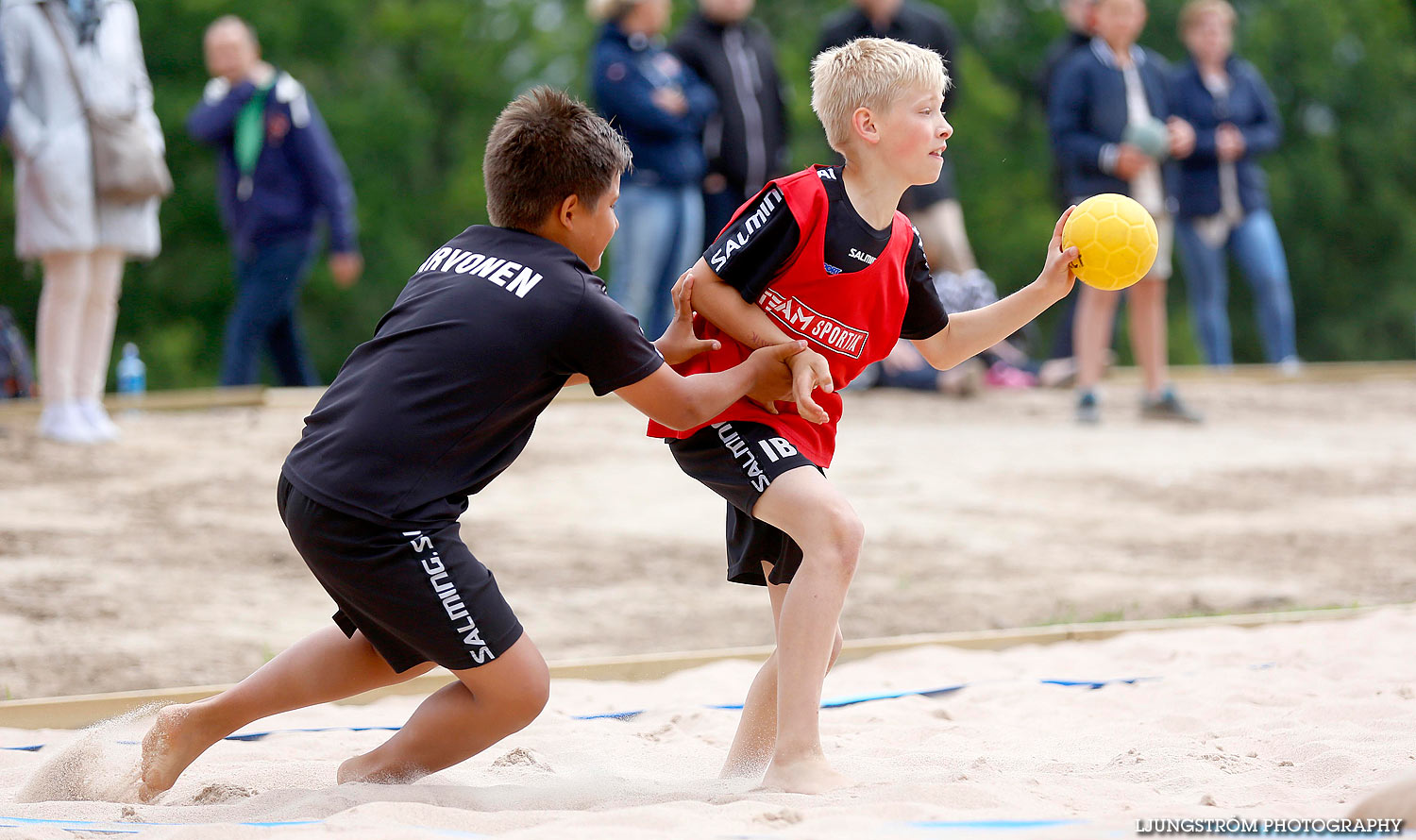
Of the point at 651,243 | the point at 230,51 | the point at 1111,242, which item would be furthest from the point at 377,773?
the point at 230,51

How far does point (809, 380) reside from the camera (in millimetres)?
3260

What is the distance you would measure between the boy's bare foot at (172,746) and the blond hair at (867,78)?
200cm

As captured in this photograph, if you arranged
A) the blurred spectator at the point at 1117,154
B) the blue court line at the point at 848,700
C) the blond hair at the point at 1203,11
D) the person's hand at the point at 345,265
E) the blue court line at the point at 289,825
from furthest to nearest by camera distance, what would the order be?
the blond hair at the point at 1203,11
the person's hand at the point at 345,265
the blurred spectator at the point at 1117,154
the blue court line at the point at 848,700
the blue court line at the point at 289,825

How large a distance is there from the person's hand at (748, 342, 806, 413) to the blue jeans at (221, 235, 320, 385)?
645cm

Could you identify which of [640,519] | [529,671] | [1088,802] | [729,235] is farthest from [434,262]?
[640,519]

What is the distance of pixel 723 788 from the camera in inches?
131

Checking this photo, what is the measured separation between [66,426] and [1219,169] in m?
7.68

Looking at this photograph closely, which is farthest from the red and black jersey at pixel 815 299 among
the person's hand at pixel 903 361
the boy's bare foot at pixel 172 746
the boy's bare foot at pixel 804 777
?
the person's hand at pixel 903 361

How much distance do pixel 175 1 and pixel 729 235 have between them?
23556 mm

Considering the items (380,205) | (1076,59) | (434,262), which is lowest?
(380,205)

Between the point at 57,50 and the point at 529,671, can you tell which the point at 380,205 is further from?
the point at 529,671

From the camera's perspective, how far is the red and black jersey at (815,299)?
134 inches

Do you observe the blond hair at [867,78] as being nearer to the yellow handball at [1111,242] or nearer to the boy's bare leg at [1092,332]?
the yellow handball at [1111,242]

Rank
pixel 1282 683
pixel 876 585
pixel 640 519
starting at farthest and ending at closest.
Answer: pixel 640 519
pixel 876 585
pixel 1282 683
